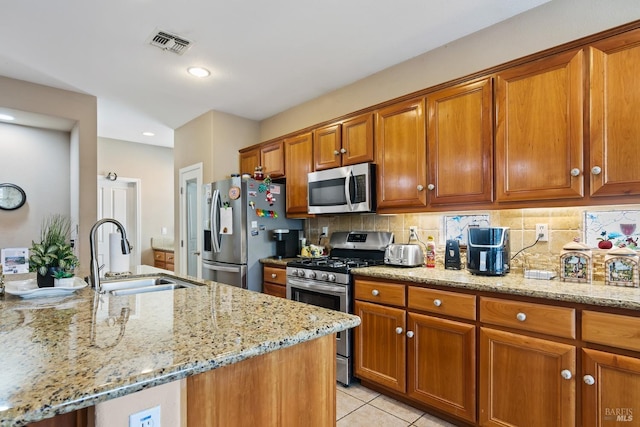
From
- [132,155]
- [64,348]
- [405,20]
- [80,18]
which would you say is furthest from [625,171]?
[132,155]

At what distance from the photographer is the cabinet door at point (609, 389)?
4.57 feet

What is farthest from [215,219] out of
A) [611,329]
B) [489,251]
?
[611,329]

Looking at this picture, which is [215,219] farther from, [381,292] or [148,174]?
[148,174]

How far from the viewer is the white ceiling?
6.99 feet

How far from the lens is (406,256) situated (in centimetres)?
249

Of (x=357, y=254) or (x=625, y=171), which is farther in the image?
(x=357, y=254)

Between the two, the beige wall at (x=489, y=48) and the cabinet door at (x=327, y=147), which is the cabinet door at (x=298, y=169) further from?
the beige wall at (x=489, y=48)

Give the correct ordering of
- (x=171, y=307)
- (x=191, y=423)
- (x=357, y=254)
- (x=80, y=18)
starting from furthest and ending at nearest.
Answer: (x=357, y=254) < (x=80, y=18) < (x=171, y=307) < (x=191, y=423)

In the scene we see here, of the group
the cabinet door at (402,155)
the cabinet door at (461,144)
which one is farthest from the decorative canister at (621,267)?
the cabinet door at (402,155)

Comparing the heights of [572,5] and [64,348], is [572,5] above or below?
above

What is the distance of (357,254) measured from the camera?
10.1 ft

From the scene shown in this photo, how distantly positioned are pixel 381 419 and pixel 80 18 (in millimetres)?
3244

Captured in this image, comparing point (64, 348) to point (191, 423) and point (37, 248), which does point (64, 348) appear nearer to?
point (191, 423)

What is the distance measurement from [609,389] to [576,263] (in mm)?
652
